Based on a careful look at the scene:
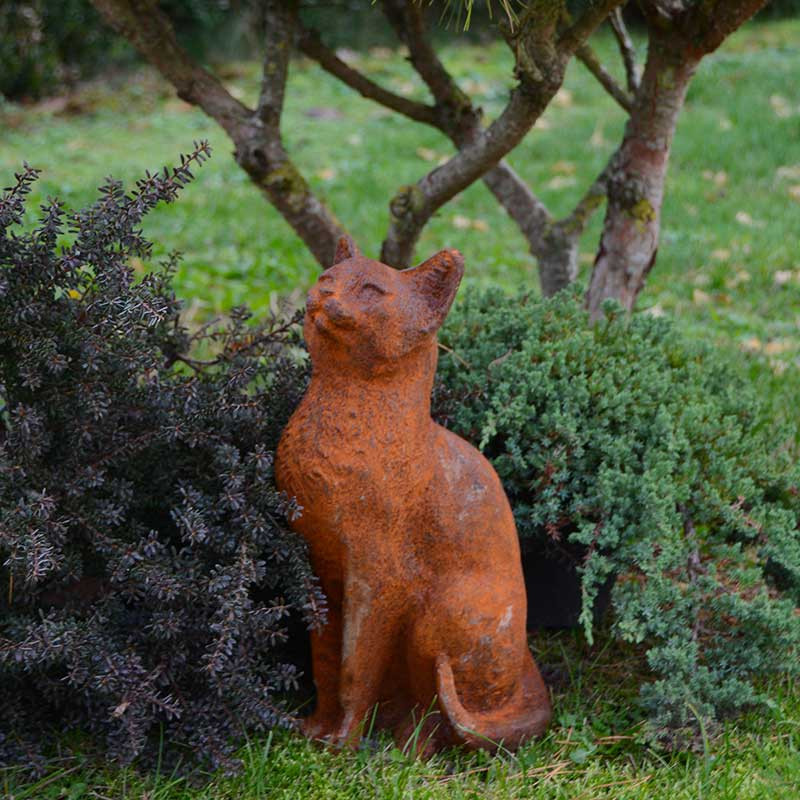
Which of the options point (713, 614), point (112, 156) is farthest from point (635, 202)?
point (112, 156)

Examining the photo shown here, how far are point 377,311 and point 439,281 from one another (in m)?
0.18

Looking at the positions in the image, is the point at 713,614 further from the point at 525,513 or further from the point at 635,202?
the point at 635,202

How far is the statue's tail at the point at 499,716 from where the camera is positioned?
8.00ft

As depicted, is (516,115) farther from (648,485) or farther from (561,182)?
(561,182)

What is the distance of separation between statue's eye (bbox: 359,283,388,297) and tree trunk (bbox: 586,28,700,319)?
175 cm

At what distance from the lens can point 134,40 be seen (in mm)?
3516

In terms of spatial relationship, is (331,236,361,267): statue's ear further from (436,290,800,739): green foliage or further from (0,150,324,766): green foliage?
(436,290,800,739): green foliage

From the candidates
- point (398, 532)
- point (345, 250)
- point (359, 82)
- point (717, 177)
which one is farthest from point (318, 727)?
point (717, 177)

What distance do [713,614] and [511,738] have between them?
635 millimetres

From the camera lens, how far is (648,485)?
2.70 metres

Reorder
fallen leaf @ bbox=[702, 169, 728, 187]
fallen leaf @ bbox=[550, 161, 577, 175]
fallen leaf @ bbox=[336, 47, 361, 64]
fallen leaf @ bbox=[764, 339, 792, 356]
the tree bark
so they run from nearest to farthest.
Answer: the tree bark < fallen leaf @ bbox=[764, 339, 792, 356] < fallen leaf @ bbox=[702, 169, 728, 187] < fallen leaf @ bbox=[550, 161, 577, 175] < fallen leaf @ bbox=[336, 47, 361, 64]

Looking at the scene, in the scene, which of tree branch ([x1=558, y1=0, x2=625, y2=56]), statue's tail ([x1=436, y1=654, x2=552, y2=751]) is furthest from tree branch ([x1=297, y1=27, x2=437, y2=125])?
statue's tail ([x1=436, y1=654, x2=552, y2=751])

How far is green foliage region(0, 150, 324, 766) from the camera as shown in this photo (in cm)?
229

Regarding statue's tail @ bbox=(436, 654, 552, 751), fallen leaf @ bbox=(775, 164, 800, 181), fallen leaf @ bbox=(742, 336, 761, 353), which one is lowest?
statue's tail @ bbox=(436, 654, 552, 751)
